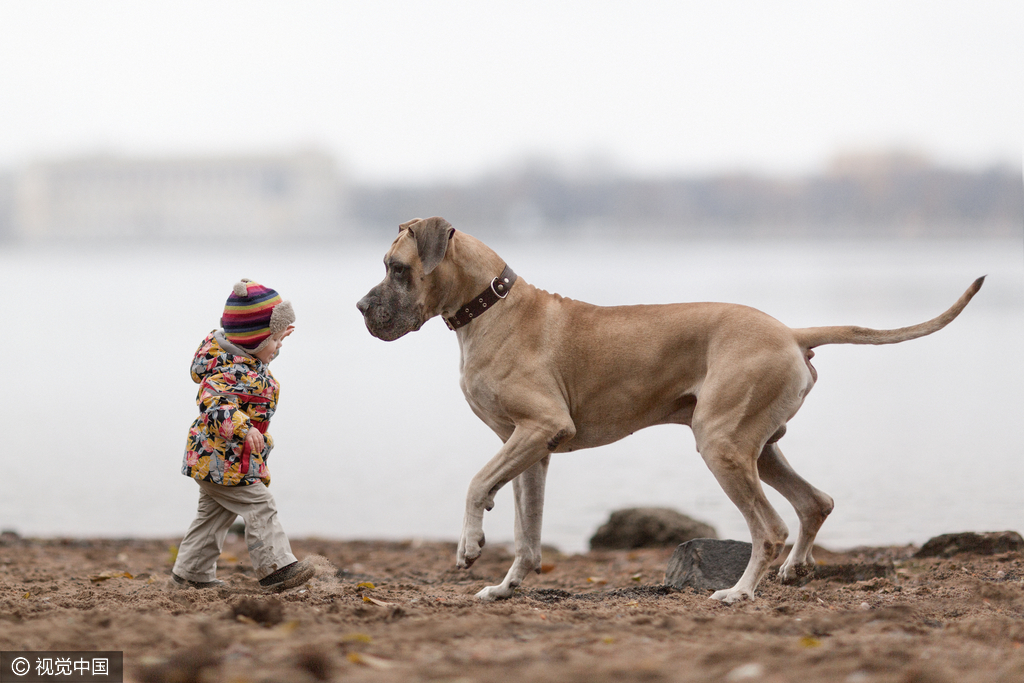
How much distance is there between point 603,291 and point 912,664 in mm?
38435

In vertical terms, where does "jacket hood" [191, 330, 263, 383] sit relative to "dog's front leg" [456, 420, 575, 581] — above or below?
above

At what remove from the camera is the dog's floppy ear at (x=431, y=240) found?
17.7ft

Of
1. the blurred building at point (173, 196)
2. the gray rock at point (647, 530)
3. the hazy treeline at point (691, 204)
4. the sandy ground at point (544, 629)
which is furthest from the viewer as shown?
the blurred building at point (173, 196)

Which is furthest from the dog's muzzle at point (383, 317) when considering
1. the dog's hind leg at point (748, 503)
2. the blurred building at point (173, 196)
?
the blurred building at point (173, 196)

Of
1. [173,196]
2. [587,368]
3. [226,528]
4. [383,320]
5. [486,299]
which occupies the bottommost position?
[226,528]

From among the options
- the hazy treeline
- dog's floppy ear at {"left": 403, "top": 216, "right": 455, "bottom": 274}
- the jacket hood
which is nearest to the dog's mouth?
dog's floppy ear at {"left": 403, "top": 216, "right": 455, "bottom": 274}

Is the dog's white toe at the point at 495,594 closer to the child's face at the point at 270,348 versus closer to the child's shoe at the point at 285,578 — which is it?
the child's shoe at the point at 285,578

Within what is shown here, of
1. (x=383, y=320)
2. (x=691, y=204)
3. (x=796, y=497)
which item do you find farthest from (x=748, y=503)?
(x=691, y=204)

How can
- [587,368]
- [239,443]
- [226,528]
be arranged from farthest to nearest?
[226,528] → [239,443] → [587,368]

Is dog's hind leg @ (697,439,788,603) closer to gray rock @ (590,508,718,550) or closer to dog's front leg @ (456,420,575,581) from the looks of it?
dog's front leg @ (456,420,575,581)

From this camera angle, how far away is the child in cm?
560

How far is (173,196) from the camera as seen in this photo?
11919 centimetres

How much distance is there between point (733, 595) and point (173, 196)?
401 feet

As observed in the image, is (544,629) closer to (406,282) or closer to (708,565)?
(708,565)
